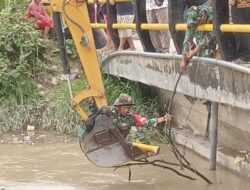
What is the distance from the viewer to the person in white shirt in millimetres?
9234

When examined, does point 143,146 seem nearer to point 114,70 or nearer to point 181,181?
point 181,181

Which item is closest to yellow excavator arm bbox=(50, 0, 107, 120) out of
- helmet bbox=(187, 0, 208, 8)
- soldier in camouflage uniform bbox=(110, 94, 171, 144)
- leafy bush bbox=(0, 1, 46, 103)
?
soldier in camouflage uniform bbox=(110, 94, 171, 144)

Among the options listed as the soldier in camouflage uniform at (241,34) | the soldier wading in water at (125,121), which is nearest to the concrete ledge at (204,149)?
the soldier wading in water at (125,121)

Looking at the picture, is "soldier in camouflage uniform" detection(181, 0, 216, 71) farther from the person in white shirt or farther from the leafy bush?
the leafy bush

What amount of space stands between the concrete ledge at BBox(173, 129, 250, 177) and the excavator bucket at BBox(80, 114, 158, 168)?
52.3 inches

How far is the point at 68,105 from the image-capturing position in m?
11.8

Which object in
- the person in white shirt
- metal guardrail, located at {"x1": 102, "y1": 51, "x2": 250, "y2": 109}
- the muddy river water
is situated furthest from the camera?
the person in white shirt

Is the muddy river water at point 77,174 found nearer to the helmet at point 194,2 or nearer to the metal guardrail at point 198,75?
the metal guardrail at point 198,75

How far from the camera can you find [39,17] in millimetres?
13641

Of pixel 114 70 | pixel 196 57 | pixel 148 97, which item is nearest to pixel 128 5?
pixel 114 70

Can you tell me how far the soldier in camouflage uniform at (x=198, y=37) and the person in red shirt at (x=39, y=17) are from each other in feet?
21.5

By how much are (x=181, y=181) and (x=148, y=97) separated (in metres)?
3.23

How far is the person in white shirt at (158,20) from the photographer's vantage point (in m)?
9.23

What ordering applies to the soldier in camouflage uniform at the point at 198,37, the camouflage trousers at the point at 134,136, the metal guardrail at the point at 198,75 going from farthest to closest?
1. the camouflage trousers at the point at 134,136
2. the soldier in camouflage uniform at the point at 198,37
3. the metal guardrail at the point at 198,75
